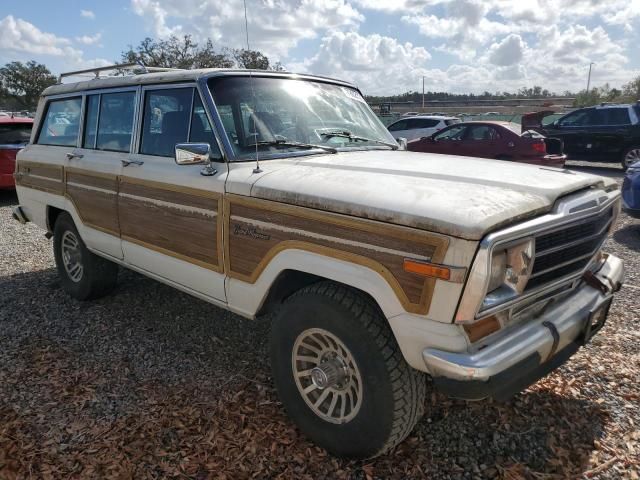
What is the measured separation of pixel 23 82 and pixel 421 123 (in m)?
45.0

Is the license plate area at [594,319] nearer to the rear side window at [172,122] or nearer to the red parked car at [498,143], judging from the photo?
the rear side window at [172,122]

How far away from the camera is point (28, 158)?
5.17 m

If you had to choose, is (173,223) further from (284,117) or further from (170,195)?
(284,117)

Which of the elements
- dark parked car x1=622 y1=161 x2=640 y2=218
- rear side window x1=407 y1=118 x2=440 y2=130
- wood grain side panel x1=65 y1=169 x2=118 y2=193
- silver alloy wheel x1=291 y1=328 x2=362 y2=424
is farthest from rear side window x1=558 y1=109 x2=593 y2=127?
silver alloy wheel x1=291 y1=328 x2=362 y2=424

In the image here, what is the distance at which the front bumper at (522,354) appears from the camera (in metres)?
2.06

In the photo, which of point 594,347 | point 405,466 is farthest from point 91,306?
point 594,347

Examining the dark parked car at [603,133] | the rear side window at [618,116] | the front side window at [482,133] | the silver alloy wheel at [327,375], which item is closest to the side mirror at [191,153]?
the silver alloy wheel at [327,375]

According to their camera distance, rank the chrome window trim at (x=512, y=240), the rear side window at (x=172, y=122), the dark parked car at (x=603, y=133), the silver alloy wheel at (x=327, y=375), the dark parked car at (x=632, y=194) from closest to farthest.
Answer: the chrome window trim at (x=512, y=240)
the silver alloy wheel at (x=327, y=375)
the rear side window at (x=172, y=122)
the dark parked car at (x=632, y=194)
the dark parked car at (x=603, y=133)

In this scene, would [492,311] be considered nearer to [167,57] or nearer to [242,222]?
[242,222]

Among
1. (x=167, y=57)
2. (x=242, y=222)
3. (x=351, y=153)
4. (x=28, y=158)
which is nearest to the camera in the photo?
(x=242, y=222)

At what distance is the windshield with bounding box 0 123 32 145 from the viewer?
9.23m

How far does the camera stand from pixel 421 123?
16859mm

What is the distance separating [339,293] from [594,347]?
2.45 metres

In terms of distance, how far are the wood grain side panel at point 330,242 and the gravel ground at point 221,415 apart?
93 cm
